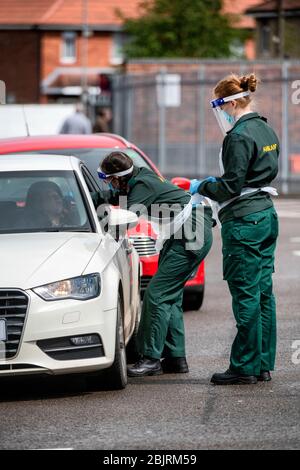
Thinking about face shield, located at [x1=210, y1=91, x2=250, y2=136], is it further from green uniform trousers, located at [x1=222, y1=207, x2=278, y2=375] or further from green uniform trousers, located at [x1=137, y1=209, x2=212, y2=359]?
green uniform trousers, located at [x1=137, y1=209, x2=212, y2=359]

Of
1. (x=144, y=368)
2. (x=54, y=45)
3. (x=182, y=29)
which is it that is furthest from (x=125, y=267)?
(x=54, y=45)

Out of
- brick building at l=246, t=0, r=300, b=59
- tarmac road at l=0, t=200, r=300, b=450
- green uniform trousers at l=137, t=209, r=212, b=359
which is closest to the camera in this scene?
tarmac road at l=0, t=200, r=300, b=450

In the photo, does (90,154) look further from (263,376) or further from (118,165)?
(263,376)

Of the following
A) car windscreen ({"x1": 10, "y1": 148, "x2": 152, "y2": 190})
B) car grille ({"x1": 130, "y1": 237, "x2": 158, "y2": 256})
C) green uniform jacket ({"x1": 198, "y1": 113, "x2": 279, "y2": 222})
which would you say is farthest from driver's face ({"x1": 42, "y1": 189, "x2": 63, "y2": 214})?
car windscreen ({"x1": 10, "y1": 148, "x2": 152, "y2": 190})

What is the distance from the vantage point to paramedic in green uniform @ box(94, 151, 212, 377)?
8594 mm

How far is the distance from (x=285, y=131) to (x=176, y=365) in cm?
2041

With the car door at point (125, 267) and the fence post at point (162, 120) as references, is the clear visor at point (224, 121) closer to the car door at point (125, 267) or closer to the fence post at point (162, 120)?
the car door at point (125, 267)

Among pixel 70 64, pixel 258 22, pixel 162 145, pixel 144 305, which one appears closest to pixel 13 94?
pixel 70 64

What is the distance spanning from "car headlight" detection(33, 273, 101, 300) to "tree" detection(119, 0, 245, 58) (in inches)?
2454

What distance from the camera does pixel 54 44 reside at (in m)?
90.1

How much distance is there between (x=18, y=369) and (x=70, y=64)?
279ft

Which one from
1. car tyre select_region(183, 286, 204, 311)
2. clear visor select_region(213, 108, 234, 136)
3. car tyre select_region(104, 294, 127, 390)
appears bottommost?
car tyre select_region(183, 286, 204, 311)
